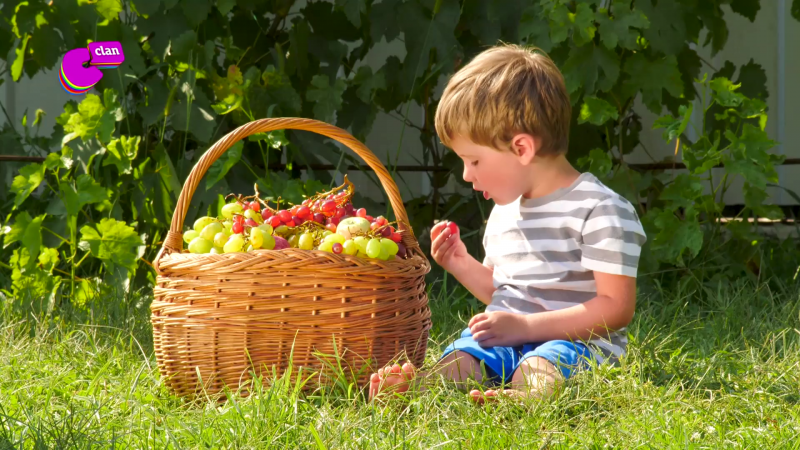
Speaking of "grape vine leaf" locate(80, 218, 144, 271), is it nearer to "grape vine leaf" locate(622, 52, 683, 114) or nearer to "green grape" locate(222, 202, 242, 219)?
"green grape" locate(222, 202, 242, 219)

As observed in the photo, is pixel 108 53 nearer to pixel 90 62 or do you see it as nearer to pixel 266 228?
pixel 90 62

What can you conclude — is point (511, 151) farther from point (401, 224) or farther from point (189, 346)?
point (189, 346)

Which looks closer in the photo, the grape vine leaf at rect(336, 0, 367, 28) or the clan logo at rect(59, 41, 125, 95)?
the grape vine leaf at rect(336, 0, 367, 28)

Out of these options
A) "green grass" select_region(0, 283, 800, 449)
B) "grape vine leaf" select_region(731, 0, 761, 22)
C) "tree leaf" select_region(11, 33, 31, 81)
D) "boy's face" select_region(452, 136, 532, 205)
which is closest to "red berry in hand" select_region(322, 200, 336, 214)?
"boy's face" select_region(452, 136, 532, 205)

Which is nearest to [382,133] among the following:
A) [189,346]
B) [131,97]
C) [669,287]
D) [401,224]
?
[131,97]

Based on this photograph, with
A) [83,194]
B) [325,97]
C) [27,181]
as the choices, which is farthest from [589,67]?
[27,181]

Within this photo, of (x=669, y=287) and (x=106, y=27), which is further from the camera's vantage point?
(x=669, y=287)

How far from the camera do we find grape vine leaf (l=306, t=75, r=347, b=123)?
2.52 metres

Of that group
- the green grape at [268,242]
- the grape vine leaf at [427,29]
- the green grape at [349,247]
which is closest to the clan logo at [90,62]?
the grape vine leaf at [427,29]

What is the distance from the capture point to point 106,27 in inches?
101

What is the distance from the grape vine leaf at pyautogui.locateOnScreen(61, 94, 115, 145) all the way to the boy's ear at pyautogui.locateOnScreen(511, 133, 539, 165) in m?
1.36

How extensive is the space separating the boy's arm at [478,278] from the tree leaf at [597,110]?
69 centimetres

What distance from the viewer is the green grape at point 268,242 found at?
64.7 inches

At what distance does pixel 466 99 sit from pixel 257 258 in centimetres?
58
